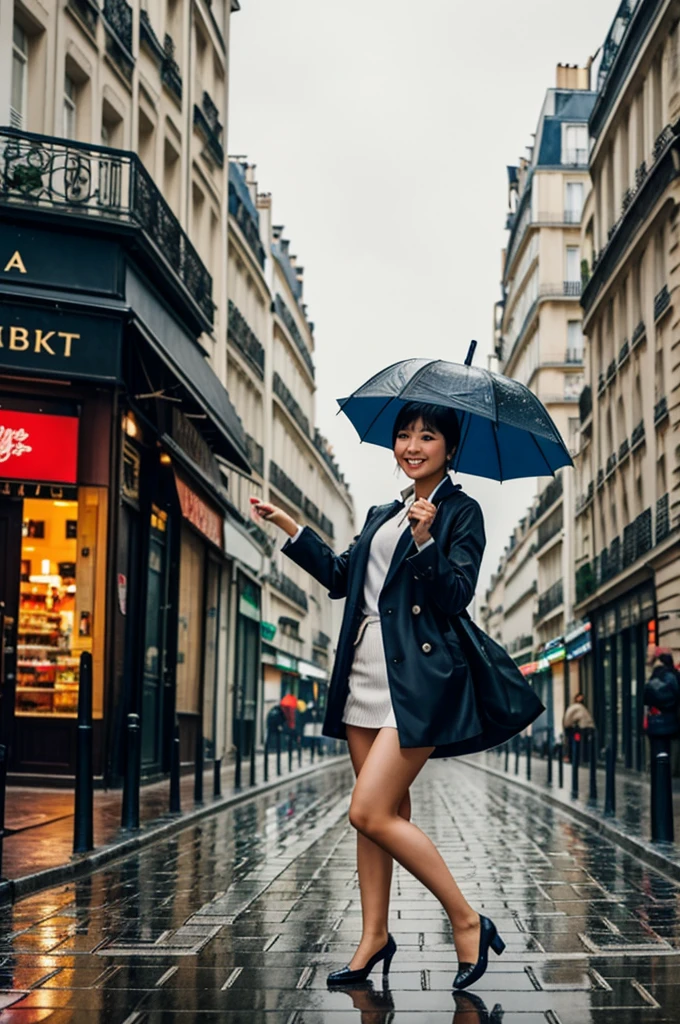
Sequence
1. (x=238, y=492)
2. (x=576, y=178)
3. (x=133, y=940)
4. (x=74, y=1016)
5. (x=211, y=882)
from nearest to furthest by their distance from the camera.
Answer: (x=74, y=1016) < (x=133, y=940) < (x=211, y=882) < (x=238, y=492) < (x=576, y=178)

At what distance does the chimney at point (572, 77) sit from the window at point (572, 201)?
6139 mm

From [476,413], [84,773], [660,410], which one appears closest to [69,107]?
[84,773]

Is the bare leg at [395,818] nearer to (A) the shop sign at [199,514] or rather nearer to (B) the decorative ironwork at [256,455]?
(A) the shop sign at [199,514]

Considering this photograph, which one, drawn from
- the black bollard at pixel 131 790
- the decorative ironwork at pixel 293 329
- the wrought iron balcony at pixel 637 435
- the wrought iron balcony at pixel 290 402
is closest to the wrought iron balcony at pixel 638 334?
the wrought iron balcony at pixel 637 435

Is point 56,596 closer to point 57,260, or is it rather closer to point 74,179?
point 57,260

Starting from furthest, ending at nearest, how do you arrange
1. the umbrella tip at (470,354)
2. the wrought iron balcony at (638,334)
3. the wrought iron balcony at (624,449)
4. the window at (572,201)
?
the window at (572,201), the wrought iron balcony at (624,449), the wrought iron balcony at (638,334), the umbrella tip at (470,354)

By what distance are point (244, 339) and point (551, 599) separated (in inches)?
1094

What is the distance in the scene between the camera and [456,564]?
508 cm

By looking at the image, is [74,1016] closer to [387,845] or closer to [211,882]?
[387,845]

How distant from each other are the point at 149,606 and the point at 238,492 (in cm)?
1871

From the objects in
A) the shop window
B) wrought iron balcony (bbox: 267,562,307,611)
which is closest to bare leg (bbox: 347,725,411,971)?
the shop window

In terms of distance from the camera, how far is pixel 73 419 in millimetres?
16781

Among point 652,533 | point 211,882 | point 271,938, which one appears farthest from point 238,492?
point 271,938

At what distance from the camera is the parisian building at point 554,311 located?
198 ft
